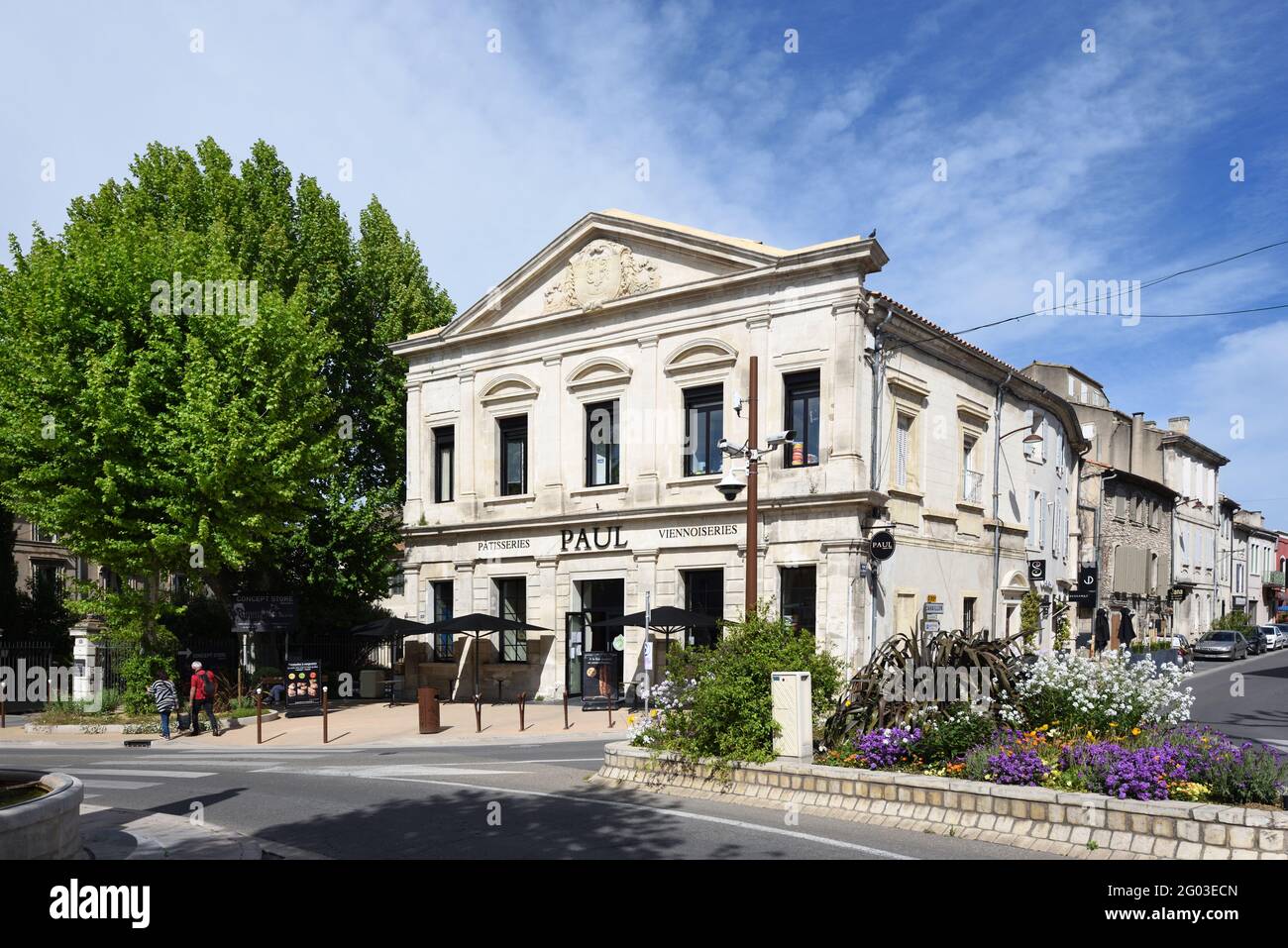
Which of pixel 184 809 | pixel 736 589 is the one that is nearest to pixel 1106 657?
pixel 184 809

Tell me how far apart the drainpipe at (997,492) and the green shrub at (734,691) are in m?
16.6

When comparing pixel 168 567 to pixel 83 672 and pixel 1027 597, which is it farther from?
pixel 1027 597

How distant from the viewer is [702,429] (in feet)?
78.6

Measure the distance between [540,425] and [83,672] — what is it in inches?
508

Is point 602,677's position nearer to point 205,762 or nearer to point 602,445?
point 602,445

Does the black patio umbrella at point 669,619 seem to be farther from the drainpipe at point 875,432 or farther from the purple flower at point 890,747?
the purple flower at point 890,747

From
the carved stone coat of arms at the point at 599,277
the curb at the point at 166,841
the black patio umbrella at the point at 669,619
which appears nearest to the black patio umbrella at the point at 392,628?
the black patio umbrella at the point at 669,619

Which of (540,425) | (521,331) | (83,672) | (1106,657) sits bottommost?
(83,672)

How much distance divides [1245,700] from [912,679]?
16.8 m

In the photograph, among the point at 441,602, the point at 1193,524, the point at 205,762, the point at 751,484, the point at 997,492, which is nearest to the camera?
the point at 751,484

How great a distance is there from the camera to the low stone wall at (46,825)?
659cm

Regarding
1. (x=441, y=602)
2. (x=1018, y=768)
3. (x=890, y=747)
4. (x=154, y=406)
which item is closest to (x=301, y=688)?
(x=441, y=602)
